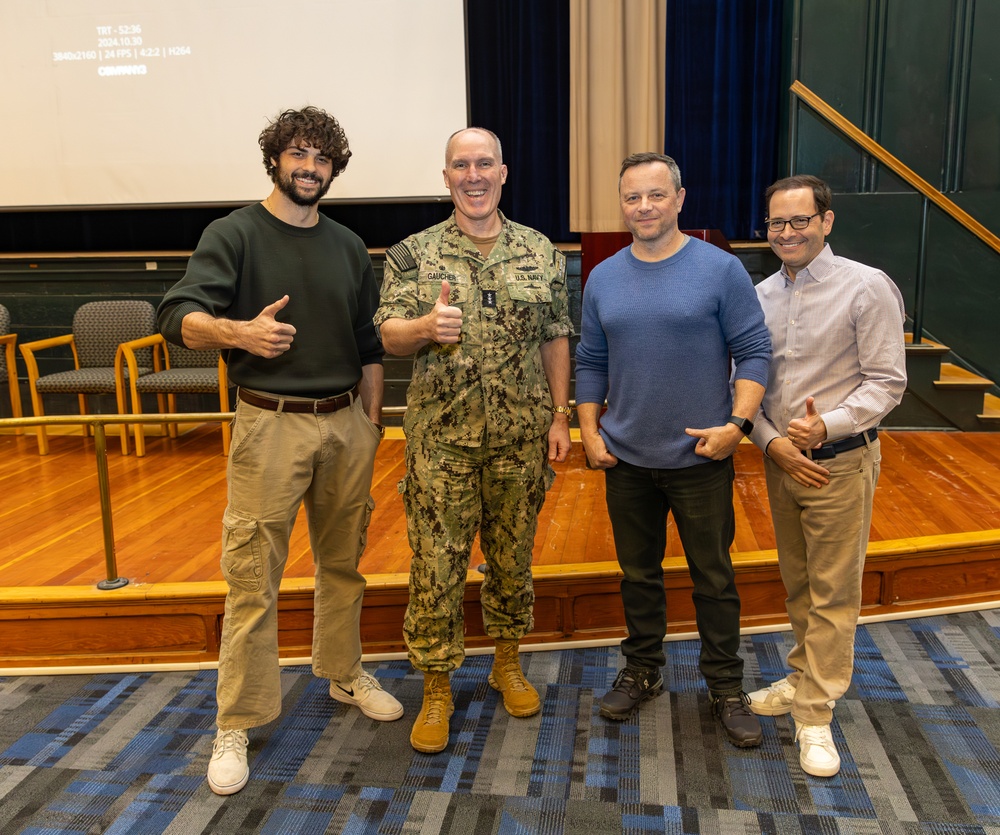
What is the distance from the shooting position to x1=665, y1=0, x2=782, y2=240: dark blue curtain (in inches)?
220

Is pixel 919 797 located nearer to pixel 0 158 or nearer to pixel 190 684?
pixel 190 684

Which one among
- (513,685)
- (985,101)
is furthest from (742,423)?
(985,101)

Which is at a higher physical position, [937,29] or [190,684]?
[937,29]

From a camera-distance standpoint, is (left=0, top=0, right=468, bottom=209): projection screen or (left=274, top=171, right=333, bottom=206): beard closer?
(left=274, top=171, right=333, bottom=206): beard

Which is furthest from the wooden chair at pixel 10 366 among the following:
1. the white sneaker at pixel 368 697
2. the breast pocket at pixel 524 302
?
the breast pocket at pixel 524 302

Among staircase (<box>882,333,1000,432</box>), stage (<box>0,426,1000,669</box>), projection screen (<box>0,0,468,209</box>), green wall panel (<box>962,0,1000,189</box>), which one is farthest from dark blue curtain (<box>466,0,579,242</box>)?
stage (<box>0,426,1000,669</box>)

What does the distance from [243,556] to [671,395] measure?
1123mm

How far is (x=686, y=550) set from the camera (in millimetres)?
2307

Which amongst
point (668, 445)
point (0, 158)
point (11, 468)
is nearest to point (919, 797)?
point (668, 445)

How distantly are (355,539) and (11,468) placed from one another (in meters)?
3.02

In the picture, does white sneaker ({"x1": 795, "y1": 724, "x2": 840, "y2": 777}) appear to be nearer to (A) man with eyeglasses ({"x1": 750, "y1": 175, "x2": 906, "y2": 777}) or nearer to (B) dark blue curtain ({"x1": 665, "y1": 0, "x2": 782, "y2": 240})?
(A) man with eyeglasses ({"x1": 750, "y1": 175, "x2": 906, "y2": 777})

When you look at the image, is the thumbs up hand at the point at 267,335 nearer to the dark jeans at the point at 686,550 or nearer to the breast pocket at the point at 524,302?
the breast pocket at the point at 524,302

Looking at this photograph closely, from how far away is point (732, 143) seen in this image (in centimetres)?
569

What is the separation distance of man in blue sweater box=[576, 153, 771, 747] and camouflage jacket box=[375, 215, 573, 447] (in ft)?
0.63
